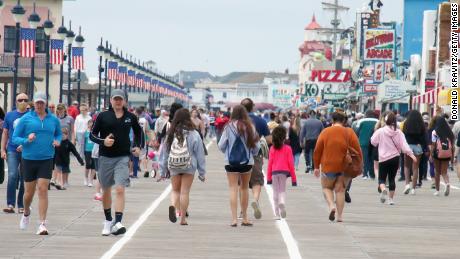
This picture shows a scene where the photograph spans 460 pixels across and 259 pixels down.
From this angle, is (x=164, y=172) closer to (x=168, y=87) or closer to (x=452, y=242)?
(x=452, y=242)

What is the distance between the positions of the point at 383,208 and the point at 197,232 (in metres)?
6.73

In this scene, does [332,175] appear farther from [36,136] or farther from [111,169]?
[36,136]

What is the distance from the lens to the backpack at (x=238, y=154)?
18.4 metres

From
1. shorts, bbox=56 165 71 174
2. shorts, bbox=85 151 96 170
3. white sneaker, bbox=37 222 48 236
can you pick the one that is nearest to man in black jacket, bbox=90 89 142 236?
white sneaker, bbox=37 222 48 236

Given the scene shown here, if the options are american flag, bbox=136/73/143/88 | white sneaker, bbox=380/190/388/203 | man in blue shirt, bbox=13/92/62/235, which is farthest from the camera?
american flag, bbox=136/73/143/88

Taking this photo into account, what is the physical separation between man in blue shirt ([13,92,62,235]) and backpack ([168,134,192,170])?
1.79 metres

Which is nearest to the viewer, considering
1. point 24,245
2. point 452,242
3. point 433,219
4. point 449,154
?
point 24,245

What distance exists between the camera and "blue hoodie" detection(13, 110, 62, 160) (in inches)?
664

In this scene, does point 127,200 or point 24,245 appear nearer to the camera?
point 24,245

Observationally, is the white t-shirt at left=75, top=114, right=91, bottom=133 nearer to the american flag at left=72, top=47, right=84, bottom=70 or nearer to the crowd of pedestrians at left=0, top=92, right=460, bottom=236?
the crowd of pedestrians at left=0, top=92, right=460, bottom=236

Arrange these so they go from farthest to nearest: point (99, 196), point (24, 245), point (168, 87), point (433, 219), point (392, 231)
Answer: point (168, 87)
point (99, 196)
point (433, 219)
point (392, 231)
point (24, 245)

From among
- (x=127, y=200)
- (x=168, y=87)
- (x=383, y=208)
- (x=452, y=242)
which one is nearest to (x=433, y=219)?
(x=383, y=208)

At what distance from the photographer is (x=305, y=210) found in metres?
22.3

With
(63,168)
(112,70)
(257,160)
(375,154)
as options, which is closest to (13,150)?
(257,160)
